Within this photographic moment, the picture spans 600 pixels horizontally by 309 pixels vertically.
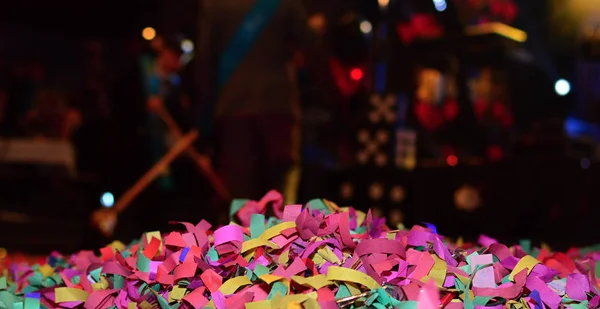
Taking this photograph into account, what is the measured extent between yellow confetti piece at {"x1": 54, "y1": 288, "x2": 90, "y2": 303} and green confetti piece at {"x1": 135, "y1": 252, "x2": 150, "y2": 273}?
8 cm

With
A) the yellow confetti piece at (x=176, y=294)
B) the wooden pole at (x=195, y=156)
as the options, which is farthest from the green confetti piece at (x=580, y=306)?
the wooden pole at (x=195, y=156)

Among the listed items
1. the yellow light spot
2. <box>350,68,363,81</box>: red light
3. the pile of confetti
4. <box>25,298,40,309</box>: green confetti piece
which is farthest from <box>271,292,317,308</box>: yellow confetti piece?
the yellow light spot

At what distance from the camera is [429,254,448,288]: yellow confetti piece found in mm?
700

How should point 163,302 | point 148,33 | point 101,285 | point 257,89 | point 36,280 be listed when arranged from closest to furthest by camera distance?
point 163,302 < point 101,285 < point 36,280 < point 257,89 < point 148,33

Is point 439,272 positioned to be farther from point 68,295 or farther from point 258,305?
point 68,295

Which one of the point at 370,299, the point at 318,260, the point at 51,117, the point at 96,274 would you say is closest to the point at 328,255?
the point at 318,260

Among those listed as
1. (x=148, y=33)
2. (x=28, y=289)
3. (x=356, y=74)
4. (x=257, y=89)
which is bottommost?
(x=28, y=289)

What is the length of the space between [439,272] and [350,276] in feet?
0.36

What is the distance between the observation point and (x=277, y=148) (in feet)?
6.48

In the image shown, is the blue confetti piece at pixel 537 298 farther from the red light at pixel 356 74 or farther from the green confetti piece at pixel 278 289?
the red light at pixel 356 74

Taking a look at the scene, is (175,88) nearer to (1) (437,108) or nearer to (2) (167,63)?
(2) (167,63)

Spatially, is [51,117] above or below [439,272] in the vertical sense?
above

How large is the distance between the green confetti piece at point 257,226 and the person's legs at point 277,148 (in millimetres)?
1108

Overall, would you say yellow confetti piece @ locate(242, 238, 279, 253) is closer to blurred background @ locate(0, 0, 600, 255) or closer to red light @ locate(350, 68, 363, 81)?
blurred background @ locate(0, 0, 600, 255)
